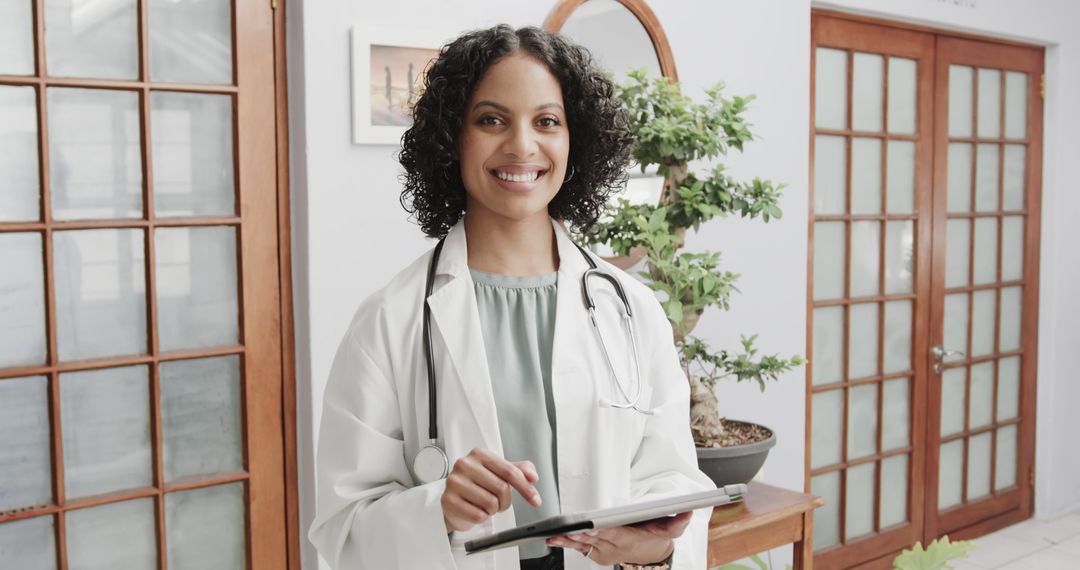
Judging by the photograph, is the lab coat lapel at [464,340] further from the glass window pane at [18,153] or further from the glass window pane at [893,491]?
the glass window pane at [893,491]

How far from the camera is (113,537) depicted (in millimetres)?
2258

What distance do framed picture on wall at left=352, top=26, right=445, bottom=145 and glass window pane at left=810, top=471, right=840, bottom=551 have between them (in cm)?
228

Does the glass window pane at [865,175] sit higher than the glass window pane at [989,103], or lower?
lower

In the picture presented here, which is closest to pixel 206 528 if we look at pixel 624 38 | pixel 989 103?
pixel 624 38

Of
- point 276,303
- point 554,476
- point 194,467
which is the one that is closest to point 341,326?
point 276,303

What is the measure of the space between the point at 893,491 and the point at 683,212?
2173mm

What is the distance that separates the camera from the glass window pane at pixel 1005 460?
14.8 feet

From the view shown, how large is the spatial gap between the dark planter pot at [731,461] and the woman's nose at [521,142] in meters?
1.28

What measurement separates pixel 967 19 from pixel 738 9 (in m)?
1.34

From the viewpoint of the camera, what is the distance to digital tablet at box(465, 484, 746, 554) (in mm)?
1030

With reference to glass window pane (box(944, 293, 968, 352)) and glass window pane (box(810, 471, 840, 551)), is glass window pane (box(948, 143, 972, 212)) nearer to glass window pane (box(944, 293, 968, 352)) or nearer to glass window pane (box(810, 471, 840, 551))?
glass window pane (box(944, 293, 968, 352))

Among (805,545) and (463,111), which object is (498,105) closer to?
(463,111)

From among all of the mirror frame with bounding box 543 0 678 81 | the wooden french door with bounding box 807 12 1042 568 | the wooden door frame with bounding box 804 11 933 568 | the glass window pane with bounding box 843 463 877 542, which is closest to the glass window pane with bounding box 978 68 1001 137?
the wooden french door with bounding box 807 12 1042 568

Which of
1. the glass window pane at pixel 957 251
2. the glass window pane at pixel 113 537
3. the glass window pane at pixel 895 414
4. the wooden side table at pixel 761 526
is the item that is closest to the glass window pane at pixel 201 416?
the glass window pane at pixel 113 537
